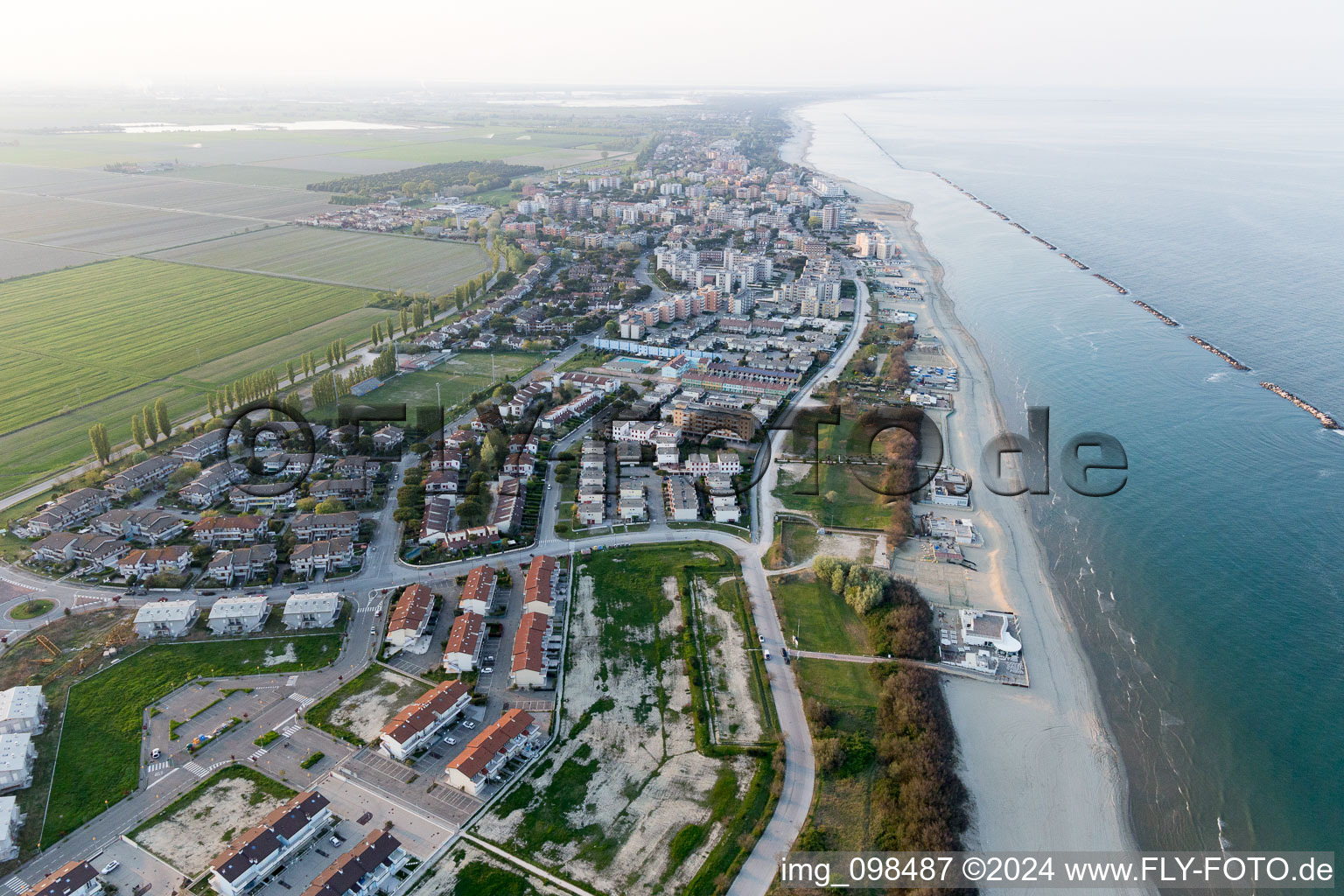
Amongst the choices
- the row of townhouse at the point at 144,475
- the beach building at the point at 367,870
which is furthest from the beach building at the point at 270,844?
the row of townhouse at the point at 144,475

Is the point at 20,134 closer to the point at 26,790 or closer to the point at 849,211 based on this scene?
the point at 849,211

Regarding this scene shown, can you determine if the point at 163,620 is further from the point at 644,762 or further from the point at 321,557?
the point at 644,762

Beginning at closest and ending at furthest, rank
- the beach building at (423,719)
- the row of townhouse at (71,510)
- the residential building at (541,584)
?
the beach building at (423,719)
the residential building at (541,584)
the row of townhouse at (71,510)

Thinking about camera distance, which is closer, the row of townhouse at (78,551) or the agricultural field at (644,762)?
the agricultural field at (644,762)

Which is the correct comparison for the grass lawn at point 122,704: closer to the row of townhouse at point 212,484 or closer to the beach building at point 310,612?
the beach building at point 310,612

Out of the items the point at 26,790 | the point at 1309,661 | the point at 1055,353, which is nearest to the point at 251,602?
the point at 26,790

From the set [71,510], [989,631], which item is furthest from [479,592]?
[71,510]

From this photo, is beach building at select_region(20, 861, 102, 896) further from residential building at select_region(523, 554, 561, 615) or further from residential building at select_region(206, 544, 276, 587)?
residential building at select_region(523, 554, 561, 615)
